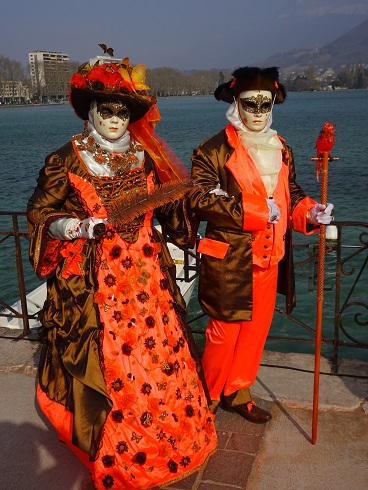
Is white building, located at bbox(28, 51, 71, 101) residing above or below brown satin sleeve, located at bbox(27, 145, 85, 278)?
above

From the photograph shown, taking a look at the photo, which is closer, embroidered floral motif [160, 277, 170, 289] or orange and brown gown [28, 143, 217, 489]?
orange and brown gown [28, 143, 217, 489]


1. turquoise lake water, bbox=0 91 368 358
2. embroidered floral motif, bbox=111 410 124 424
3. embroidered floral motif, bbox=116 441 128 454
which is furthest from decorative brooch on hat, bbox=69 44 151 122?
turquoise lake water, bbox=0 91 368 358

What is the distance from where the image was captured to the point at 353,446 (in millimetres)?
3037

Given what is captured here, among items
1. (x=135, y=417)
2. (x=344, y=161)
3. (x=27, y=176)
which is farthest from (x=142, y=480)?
(x=344, y=161)

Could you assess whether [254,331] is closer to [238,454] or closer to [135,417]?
[238,454]

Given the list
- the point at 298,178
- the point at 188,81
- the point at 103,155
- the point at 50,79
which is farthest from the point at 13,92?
the point at 103,155

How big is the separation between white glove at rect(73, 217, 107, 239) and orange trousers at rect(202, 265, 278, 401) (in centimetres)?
104

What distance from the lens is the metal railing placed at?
3990 mm

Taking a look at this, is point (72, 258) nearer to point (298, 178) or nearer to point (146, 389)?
point (146, 389)

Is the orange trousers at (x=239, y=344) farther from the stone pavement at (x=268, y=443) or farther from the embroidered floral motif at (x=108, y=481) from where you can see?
the embroidered floral motif at (x=108, y=481)

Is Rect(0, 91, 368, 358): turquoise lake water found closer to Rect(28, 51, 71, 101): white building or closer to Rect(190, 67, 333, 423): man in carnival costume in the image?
→ Rect(190, 67, 333, 423): man in carnival costume

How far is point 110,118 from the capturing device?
2816 mm

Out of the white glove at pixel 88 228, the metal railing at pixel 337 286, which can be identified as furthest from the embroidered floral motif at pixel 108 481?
the metal railing at pixel 337 286

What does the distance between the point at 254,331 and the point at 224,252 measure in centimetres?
58
